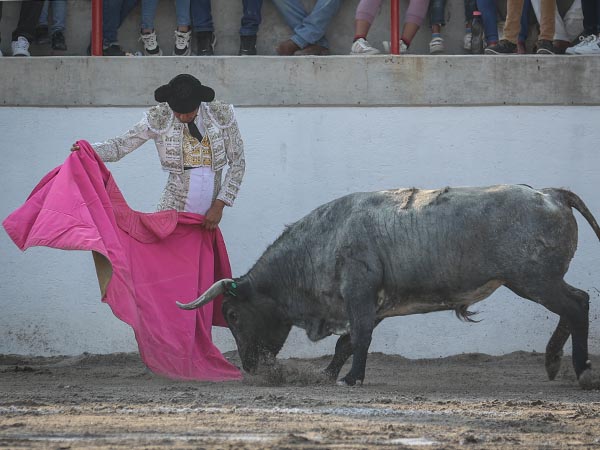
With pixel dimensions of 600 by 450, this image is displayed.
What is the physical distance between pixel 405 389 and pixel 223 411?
1623 mm

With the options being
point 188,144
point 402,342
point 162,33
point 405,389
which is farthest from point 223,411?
point 162,33

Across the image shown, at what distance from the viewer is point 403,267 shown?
25.3ft

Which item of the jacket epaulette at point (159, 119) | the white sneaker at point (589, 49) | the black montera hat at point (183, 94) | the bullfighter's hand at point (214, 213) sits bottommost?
the bullfighter's hand at point (214, 213)

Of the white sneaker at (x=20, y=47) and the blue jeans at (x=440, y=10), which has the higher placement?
the blue jeans at (x=440, y=10)

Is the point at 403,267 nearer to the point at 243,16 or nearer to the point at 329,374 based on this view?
the point at 329,374

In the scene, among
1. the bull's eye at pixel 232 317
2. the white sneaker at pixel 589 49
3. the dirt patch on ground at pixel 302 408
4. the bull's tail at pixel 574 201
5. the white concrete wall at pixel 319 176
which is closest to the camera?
the dirt patch on ground at pixel 302 408

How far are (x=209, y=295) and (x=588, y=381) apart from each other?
2256 millimetres

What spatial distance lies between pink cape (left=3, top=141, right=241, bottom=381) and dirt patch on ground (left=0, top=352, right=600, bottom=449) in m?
0.28

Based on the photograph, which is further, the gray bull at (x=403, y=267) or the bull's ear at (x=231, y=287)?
the bull's ear at (x=231, y=287)

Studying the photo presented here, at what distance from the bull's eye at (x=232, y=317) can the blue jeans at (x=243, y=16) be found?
270cm

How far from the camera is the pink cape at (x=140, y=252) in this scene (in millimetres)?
7711

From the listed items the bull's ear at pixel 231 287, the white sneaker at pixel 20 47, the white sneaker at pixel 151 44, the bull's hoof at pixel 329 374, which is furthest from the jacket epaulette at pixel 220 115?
the white sneaker at pixel 20 47

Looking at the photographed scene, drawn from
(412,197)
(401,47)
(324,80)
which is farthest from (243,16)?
(412,197)

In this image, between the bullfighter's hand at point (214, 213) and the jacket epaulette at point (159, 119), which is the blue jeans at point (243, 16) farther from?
the bullfighter's hand at point (214, 213)
